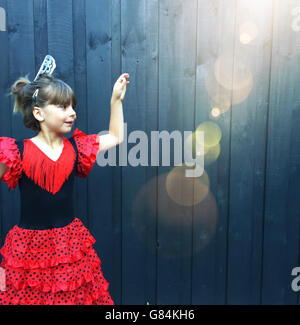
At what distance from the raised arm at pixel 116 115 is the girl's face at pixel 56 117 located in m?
0.18

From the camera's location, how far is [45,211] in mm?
1280

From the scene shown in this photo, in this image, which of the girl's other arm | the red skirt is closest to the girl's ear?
the girl's other arm

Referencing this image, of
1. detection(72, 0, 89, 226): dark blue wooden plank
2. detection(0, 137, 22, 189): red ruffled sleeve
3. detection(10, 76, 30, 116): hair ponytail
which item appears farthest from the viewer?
detection(72, 0, 89, 226): dark blue wooden plank

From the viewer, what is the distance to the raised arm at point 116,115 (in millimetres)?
1331

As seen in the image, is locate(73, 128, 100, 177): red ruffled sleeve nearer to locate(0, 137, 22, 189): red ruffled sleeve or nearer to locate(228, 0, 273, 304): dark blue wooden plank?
locate(0, 137, 22, 189): red ruffled sleeve

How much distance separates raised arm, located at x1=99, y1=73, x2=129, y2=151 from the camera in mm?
1331

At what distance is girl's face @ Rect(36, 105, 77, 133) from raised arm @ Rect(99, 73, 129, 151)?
179 mm

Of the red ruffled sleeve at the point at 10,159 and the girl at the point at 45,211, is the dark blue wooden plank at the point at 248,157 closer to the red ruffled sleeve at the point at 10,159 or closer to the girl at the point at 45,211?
the girl at the point at 45,211

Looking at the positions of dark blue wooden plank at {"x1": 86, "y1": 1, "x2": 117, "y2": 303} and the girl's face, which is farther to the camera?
dark blue wooden plank at {"x1": 86, "y1": 1, "x2": 117, "y2": 303}

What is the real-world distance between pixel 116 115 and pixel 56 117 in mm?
253

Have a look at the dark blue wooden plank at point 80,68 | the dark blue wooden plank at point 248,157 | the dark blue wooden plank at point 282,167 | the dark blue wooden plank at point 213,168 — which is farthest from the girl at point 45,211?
the dark blue wooden plank at point 282,167

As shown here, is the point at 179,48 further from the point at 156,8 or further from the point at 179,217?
the point at 179,217
